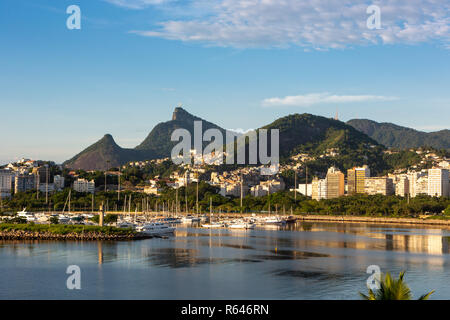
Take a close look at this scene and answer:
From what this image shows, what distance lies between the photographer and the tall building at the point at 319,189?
124912 millimetres

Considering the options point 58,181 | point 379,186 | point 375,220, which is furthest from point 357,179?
point 58,181

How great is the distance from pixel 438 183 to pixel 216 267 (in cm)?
9150

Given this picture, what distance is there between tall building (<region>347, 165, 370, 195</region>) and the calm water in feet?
274

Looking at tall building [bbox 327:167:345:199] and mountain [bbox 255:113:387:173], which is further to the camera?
mountain [bbox 255:113:387:173]

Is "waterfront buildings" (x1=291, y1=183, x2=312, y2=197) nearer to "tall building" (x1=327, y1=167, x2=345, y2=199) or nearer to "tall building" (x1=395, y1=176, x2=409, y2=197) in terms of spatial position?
"tall building" (x1=327, y1=167, x2=345, y2=199)

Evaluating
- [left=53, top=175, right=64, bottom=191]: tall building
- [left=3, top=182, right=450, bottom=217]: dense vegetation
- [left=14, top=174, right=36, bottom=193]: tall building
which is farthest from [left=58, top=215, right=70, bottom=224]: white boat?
[left=14, top=174, right=36, bottom=193]: tall building

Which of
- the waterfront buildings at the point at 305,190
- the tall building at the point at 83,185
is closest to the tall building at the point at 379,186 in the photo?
the waterfront buildings at the point at 305,190

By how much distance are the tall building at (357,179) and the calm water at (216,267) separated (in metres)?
83.6

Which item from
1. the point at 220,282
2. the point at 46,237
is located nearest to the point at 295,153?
the point at 46,237

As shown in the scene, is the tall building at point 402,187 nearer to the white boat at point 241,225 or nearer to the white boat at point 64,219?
the white boat at point 241,225

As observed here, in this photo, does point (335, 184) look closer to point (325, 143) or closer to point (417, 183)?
point (417, 183)

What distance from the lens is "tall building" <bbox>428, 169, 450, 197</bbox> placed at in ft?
360
